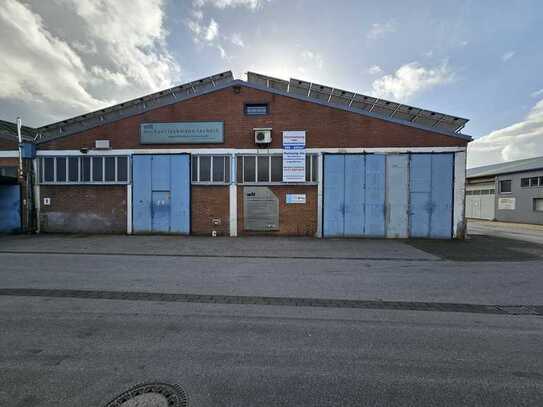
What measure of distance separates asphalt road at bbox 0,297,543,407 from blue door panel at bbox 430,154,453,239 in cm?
902

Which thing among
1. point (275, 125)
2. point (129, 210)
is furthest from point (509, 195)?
point (129, 210)

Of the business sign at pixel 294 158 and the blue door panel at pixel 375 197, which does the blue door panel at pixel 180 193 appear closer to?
the business sign at pixel 294 158

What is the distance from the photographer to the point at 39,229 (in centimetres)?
1366

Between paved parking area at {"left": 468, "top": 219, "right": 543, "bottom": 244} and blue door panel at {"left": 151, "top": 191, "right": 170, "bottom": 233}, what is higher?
blue door panel at {"left": 151, "top": 191, "right": 170, "bottom": 233}

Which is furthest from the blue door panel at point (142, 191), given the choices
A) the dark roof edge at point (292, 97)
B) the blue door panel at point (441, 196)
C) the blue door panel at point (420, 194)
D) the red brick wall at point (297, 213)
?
the blue door panel at point (441, 196)

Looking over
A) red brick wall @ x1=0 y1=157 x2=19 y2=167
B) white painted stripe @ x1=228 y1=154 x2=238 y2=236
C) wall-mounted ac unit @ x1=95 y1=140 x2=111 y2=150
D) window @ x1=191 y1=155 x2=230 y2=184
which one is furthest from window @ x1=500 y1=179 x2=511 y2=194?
red brick wall @ x1=0 y1=157 x2=19 y2=167

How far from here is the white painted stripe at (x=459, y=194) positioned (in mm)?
11984

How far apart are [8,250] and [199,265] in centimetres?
805

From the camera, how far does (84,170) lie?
1341cm

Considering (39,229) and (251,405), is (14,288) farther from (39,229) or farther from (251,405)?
(39,229)

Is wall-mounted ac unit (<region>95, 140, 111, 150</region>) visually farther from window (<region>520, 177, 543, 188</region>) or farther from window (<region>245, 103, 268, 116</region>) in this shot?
window (<region>520, 177, 543, 188</region>)

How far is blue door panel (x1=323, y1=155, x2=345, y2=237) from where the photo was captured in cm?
1254

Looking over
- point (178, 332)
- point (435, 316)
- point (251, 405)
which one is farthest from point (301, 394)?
point (435, 316)

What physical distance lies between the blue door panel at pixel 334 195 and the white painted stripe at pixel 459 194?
5442 millimetres
